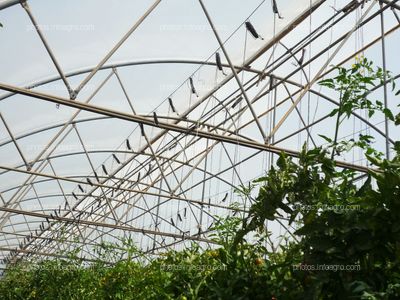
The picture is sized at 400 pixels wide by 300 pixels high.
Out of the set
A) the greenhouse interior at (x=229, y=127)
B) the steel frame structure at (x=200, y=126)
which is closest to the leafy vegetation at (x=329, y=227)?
the greenhouse interior at (x=229, y=127)

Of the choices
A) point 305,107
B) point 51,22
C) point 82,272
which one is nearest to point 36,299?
point 82,272

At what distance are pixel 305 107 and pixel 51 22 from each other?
18.1 feet

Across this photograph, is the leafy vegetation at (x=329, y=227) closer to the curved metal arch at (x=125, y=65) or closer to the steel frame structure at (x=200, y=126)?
the steel frame structure at (x=200, y=126)

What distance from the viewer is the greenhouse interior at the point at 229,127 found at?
5.53ft

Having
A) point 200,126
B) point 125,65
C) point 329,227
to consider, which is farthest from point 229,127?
point 329,227

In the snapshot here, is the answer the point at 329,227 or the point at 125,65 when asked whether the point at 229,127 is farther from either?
the point at 329,227

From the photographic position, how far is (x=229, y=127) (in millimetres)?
10578

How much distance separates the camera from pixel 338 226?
163 centimetres

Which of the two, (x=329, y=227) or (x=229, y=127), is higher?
(x=229, y=127)

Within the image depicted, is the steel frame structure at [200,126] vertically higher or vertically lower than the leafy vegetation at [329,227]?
higher

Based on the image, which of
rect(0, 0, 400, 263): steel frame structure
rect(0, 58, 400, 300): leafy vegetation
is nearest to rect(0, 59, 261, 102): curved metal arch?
rect(0, 0, 400, 263): steel frame structure

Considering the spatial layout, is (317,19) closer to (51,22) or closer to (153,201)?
(51,22)

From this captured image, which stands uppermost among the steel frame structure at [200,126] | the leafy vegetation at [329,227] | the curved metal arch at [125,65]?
the curved metal arch at [125,65]

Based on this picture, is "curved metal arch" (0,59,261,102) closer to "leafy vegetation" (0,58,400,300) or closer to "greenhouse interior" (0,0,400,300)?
"greenhouse interior" (0,0,400,300)
